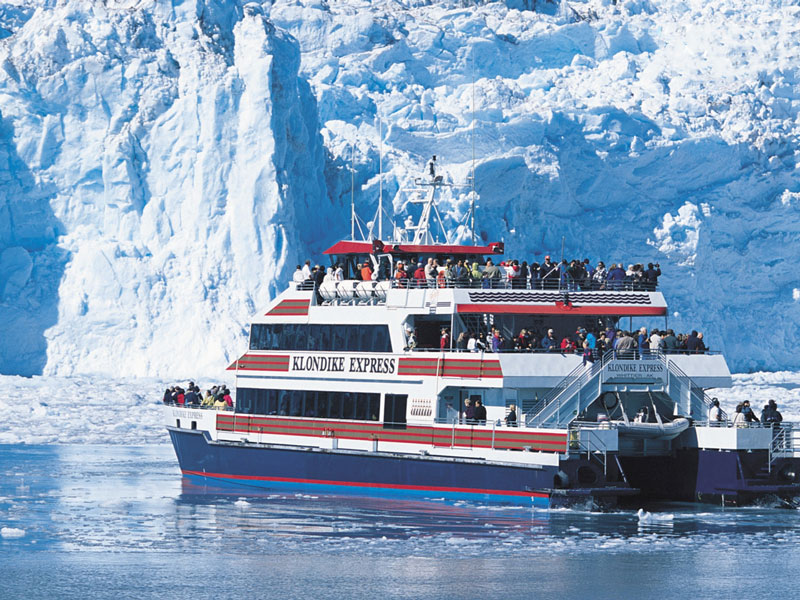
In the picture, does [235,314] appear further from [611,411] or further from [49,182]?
[611,411]

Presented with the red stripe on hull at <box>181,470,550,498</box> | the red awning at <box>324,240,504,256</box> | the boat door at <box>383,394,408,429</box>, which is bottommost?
the red stripe on hull at <box>181,470,550,498</box>

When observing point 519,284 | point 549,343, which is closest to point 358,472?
point 549,343

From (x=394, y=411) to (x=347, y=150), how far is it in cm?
3038

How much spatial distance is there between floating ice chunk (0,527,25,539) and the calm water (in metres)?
0.04

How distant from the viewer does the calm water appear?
16312 mm

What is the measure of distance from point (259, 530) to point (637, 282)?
8.12 m

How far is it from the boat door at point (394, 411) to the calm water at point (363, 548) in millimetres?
1439

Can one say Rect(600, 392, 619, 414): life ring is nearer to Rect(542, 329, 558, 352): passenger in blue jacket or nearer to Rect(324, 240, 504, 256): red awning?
Rect(542, 329, 558, 352): passenger in blue jacket

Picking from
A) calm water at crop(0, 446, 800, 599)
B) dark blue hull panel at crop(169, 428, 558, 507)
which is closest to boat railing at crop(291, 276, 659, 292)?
dark blue hull panel at crop(169, 428, 558, 507)

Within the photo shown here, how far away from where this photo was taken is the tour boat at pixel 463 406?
2236cm

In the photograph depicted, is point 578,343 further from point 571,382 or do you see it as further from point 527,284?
point 527,284

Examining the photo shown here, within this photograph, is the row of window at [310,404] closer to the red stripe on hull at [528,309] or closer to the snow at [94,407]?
the red stripe on hull at [528,309]

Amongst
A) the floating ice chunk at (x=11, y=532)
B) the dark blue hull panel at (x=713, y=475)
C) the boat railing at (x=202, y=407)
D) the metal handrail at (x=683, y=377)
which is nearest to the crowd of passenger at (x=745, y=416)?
the metal handrail at (x=683, y=377)

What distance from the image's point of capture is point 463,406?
23734 millimetres
